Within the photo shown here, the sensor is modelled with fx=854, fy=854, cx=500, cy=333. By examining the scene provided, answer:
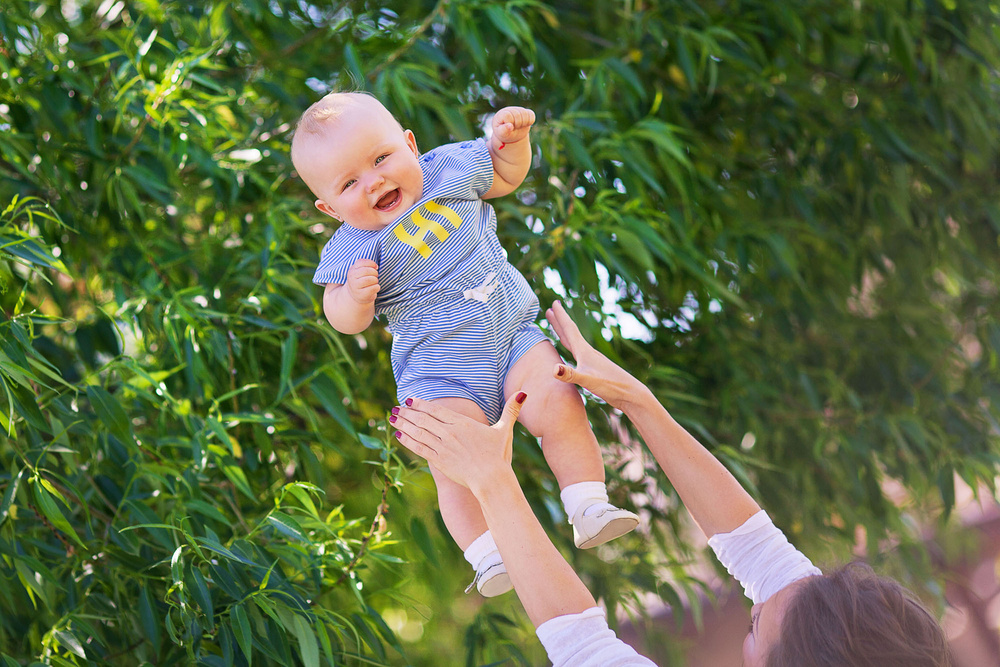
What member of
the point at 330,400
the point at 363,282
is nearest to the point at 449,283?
the point at 363,282

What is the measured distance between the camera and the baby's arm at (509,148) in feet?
2.99

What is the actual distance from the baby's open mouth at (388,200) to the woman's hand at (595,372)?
227 mm

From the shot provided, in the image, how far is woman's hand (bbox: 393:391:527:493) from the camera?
868 mm

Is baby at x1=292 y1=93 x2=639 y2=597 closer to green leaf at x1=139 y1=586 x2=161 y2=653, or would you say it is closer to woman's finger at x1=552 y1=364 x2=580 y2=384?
woman's finger at x1=552 y1=364 x2=580 y2=384

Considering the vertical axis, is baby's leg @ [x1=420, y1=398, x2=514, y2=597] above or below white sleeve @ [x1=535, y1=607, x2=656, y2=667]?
above

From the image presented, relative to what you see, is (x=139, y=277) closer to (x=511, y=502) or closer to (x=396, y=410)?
(x=396, y=410)

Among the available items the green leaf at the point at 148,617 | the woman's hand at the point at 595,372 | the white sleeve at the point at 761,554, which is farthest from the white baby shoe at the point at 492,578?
the green leaf at the point at 148,617

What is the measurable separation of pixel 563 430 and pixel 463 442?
0.12 metres

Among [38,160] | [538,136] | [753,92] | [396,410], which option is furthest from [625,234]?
[38,160]

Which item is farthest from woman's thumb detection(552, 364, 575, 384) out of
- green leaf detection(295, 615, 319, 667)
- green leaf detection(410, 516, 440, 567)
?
green leaf detection(410, 516, 440, 567)

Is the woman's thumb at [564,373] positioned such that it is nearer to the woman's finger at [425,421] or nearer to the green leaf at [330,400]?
the woman's finger at [425,421]

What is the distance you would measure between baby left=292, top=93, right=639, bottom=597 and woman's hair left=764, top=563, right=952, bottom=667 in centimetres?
24

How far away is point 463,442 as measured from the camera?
2.85 feet

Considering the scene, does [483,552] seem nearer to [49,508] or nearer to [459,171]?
[459,171]
